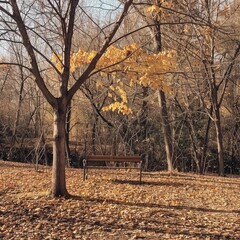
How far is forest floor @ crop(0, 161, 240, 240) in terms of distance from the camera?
5613 millimetres

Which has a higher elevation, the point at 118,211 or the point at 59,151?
the point at 59,151

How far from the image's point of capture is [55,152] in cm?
773

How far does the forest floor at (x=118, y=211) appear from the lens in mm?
5613

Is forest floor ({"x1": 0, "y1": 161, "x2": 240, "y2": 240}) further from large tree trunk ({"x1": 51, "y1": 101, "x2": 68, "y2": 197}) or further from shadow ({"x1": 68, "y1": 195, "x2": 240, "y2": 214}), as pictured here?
large tree trunk ({"x1": 51, "y1": 101, "x2": 68, "y2": 197})

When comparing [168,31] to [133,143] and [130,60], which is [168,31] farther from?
[133,143]

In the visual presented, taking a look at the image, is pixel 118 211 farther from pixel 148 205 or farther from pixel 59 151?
pixel 59 151

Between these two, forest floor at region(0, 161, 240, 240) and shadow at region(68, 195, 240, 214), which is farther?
shadow at region(68, 195, 240, 214)

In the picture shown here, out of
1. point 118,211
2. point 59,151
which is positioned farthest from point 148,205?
point 59,151

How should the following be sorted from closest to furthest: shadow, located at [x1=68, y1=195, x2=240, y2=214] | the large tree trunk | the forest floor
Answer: the forest floor
shadow, located at [x1=68, y1=195, x2=240, y2=214]
the large tree trunk

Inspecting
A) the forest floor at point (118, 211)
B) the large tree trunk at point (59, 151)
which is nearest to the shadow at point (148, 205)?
the forest floor at point (118, 211)

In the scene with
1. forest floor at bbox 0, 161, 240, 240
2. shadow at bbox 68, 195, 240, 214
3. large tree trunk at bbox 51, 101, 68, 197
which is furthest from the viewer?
large tree trunk at bbox 51, 101, 68, 197

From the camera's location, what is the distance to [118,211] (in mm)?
6727

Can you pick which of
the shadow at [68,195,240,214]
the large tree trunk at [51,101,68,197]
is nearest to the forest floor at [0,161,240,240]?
the shadow at [68,195,240,214]

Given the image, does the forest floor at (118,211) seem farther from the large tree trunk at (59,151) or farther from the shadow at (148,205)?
the large tree trunk at (59,151)
